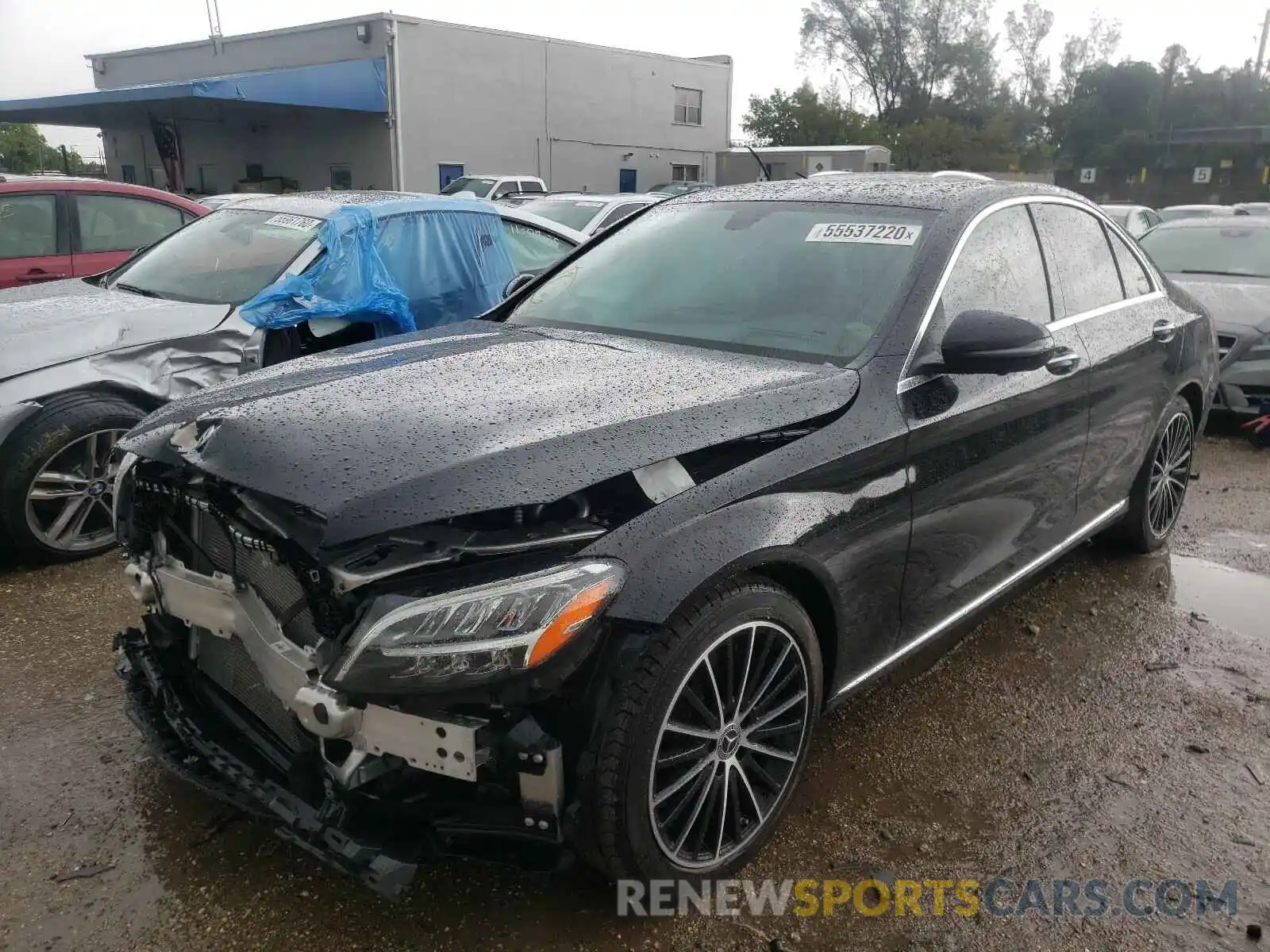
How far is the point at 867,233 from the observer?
10.3 feet

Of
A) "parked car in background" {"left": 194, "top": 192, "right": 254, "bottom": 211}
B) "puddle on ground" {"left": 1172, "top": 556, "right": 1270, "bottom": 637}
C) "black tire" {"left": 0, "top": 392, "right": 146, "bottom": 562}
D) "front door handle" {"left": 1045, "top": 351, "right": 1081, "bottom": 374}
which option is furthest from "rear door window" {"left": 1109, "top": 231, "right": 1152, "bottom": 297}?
"parked car in background" {"left": 194, "top": 192, "right": 254, "bottom": 211}

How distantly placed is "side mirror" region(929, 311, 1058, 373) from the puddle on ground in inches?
84.3

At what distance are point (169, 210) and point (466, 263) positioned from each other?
2.84 metres

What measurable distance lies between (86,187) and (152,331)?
315 centimetres

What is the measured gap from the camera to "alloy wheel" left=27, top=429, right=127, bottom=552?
14.0 feet

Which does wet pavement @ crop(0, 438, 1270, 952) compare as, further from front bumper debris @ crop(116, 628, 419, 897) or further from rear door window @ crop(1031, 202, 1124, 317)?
rear door window @ crop(1031, 202, 1124, 317)

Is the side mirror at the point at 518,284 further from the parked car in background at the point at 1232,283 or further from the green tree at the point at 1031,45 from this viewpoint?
the green tree at the point at 1031,45

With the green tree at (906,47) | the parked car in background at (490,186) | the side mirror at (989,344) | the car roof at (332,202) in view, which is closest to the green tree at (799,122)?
the green tree at (906,47)

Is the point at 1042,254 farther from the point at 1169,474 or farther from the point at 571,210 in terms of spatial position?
the point at 571,210

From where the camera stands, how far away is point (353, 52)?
25.8m

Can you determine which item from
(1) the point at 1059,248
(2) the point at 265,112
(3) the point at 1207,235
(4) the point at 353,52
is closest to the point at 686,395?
(1) the point at 1059,248

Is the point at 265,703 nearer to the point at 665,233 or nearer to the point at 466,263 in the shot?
the point at 665,233

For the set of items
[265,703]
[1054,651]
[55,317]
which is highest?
[55,317]

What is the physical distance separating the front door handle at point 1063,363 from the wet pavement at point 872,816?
1143 millimetres
